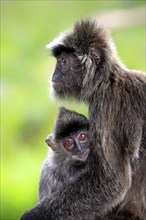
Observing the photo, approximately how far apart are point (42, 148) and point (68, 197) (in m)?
10.7

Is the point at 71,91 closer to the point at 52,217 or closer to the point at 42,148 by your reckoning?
the point at 52,217

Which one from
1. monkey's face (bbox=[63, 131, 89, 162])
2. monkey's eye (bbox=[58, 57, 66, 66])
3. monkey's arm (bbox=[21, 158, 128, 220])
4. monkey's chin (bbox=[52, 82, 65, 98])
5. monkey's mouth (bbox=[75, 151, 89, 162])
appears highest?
monkey's eye (bbox=[58, 57, 66, 66])

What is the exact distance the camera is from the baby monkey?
12172 millimetres

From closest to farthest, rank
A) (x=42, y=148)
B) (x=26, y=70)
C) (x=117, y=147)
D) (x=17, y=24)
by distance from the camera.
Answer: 1. (x=117, y=147)
2. (x=42, y=148)
3. (x=26, y=70)
4. (x=17, y=24)

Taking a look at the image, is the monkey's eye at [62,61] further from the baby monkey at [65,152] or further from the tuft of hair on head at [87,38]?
the baby monkey at [65,152]

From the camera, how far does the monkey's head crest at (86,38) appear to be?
39.1 ft

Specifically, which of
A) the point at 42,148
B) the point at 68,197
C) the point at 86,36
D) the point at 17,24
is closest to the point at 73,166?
the point at 68,197

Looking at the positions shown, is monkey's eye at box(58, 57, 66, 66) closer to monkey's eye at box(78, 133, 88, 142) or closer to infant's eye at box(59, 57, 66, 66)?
infant's eye at box(59, 57, 66, 66)

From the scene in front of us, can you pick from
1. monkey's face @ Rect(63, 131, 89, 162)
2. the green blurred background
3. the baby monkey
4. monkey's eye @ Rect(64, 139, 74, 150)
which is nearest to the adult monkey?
the baby monkey

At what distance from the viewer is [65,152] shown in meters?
12.5

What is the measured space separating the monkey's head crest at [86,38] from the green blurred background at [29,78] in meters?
3.84

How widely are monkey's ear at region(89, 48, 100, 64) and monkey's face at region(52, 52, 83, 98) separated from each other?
25 cm

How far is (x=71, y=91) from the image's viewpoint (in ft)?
39.7

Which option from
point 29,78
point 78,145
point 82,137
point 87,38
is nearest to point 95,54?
point 87,38
